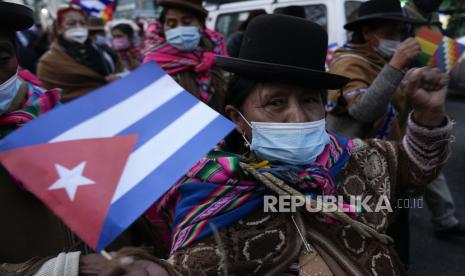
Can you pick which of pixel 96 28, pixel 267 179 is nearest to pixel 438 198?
pixel 267 179

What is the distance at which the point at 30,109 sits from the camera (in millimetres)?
1793

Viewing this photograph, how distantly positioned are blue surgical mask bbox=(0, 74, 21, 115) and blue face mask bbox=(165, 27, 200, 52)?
6.50ft

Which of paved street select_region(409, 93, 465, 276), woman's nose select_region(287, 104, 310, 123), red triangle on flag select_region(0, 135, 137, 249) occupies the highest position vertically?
red triangle on flag select_region(0, 135, 137, 249)

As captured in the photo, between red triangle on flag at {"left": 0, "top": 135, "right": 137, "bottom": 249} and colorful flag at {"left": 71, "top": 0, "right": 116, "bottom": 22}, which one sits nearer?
red triangle on flag at {"left": 0, "top": 135, "right": 137, "bottom": 249}

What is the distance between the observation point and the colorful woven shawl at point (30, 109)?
170cm

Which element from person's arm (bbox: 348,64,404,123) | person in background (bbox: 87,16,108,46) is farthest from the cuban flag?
person in background (bbox: 87,16,108,46)

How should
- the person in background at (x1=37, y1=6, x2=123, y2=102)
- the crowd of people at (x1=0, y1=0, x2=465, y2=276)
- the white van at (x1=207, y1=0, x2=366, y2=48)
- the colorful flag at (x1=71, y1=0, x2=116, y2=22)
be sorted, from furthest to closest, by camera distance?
the colorful flag at (x1=71, y1=0, x2=116, y2=22)
the white van at (x1=207, y1=0, x2=366, y2=48)
the person in background at (x1=37, y1=6, x2=123, y2=102)
the crowd of people at (x1=0, y1=0, x2=465, y2=276)

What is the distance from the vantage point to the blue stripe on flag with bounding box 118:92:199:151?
1.18m

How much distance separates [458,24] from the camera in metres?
7.65

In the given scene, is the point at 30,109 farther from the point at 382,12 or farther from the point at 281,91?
the point at 382,12

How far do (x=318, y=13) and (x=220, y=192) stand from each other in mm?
4264

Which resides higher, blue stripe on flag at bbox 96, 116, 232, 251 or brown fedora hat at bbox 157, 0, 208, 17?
blue stripe on flag at bbox 96, 116, 232, 251

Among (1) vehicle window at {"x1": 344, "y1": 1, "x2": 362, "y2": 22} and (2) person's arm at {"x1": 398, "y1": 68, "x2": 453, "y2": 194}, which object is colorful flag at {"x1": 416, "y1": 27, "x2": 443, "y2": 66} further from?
(1) vehicle window at {"x1": 344, "y1": 1, "x2": 362, "y2": 22}

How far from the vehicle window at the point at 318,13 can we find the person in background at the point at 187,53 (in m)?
1.93
